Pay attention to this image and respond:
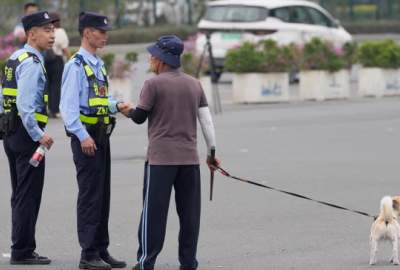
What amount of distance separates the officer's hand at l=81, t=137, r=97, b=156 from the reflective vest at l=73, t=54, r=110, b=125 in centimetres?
20

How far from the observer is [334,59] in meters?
23.2

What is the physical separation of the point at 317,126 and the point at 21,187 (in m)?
10.5

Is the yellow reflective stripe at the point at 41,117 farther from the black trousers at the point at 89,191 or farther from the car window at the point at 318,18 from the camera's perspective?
the car window at the point at 318,18

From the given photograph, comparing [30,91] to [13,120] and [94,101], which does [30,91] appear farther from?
[94,101]

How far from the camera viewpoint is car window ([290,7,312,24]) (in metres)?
28.6

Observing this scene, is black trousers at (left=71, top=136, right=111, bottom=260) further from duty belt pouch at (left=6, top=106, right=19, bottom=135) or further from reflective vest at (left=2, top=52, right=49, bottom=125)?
duty belt pouch at (left=6, top=106, right=19, bottom=135)

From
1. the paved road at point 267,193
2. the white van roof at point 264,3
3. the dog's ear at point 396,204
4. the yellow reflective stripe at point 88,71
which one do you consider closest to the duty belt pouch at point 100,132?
the yellow reflective stripe at point 88,71

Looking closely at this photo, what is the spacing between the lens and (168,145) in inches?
315

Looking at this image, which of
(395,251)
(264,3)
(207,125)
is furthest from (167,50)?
(264,3)

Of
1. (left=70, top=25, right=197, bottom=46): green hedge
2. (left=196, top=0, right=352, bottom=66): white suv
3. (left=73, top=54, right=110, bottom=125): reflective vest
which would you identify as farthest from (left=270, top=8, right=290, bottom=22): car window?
(left=73, top=54, right=110, bottom=125): reflective vest

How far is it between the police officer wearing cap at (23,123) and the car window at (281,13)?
64.7ft

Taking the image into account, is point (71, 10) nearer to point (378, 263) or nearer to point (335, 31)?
point (335, 31)

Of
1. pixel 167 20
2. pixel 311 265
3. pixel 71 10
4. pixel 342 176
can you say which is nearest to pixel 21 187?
pixel 311 265

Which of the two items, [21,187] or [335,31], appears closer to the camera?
[21,187]
